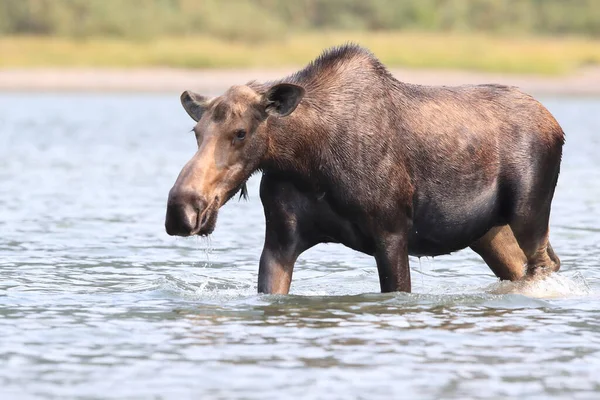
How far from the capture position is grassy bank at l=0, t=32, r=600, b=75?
56.0 m

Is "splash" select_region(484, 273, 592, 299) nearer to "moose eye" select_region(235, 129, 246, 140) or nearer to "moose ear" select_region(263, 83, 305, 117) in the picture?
"moose ear" select_region(263, 83, 305, 117)

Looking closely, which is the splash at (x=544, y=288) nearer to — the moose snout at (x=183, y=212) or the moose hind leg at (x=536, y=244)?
the moose hind leg at (x=536, y=244)

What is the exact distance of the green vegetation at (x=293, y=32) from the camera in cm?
5697

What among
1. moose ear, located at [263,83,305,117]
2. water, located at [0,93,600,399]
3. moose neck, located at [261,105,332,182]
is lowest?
water, located at [0,93,600,399]

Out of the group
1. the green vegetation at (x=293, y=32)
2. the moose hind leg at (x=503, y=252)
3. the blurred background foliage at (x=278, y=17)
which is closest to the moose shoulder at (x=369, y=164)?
the moose hind leg at (x=503, y=252)

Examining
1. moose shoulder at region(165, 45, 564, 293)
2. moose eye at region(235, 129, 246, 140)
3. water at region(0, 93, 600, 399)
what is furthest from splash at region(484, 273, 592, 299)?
moose eye at region(235, 129, 246, 140)

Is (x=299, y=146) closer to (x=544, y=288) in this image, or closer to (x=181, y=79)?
(x=544, y=288)

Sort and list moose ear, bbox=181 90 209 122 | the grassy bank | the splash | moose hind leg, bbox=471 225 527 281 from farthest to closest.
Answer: the grassy bank, moose hind leg, bbox=471 225 527 281, the splash, moose ear, bbox=181 90 209 122

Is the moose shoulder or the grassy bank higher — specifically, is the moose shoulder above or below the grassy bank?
below

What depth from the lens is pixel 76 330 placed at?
9742 mm

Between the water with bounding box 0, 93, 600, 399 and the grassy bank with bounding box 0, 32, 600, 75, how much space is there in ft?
124

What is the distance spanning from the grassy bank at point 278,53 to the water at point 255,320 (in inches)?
1483

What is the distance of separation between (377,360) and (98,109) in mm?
41855

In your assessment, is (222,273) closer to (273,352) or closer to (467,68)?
(273,352)
